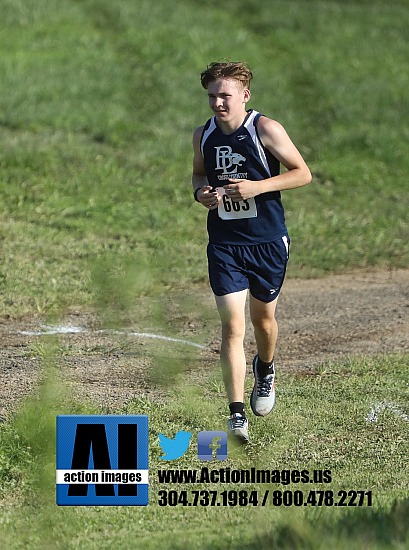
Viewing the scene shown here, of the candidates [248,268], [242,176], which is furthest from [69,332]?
[242,176]

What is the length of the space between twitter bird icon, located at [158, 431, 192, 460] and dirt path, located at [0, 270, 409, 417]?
0.58 meters

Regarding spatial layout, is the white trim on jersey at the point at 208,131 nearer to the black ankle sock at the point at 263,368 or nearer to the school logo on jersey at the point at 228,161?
the school logo on jersey at the point at 228,161

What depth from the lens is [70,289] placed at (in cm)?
1051

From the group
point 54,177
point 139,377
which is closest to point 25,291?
point 139,377

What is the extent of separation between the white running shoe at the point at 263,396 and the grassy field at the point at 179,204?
0.50 ft

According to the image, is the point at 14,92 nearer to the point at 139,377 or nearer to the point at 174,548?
the point at 139,377

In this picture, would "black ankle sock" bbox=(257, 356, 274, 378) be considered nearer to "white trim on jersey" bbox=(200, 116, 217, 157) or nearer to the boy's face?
"white trim on jersey" bbox=(200, 116, 217, 157)

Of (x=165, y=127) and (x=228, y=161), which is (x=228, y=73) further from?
(x=165, y=127)

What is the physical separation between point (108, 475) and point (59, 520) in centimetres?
49

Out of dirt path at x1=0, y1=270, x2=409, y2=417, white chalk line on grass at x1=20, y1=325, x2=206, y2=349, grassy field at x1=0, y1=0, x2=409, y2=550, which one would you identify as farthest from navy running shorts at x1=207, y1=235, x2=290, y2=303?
white chalk line on grass at x1=20, y1=325, x2=206, y2=349

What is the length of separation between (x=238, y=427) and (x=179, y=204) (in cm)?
706

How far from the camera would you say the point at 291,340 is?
30.7ft

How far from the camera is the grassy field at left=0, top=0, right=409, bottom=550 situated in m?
5.53

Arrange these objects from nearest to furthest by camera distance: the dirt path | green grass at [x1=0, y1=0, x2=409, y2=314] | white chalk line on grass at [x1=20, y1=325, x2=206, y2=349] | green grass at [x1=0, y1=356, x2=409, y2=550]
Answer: green grass at [x1=0, y1=356, x2=409, y2=550]
the dirt path
white chalk line on grass at [x1=20, y1=325, x2=206, y2=349]
green grass at [x1=0, y1=0, x2=409, y2=314]
